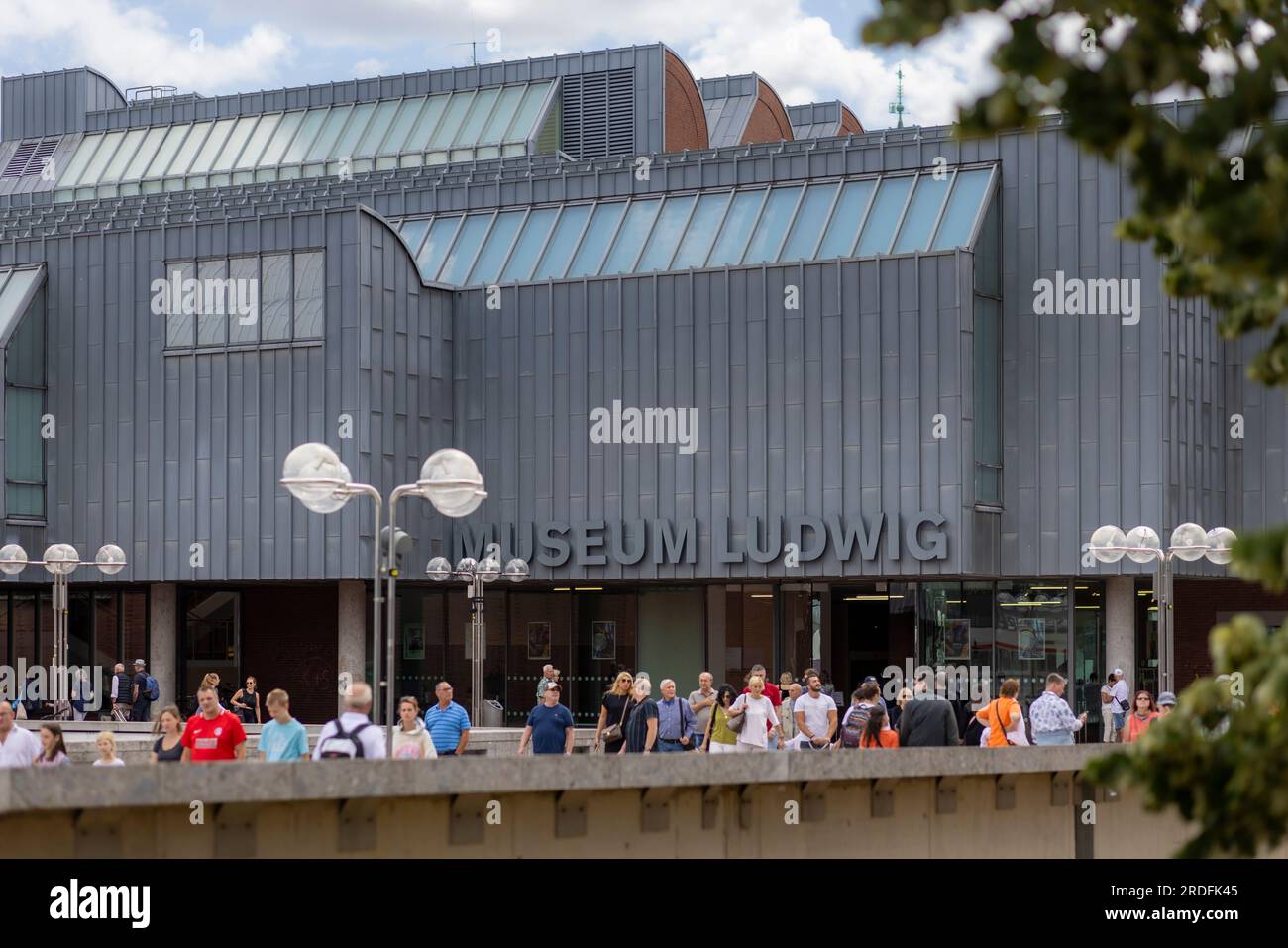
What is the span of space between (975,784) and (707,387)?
20.7 meters

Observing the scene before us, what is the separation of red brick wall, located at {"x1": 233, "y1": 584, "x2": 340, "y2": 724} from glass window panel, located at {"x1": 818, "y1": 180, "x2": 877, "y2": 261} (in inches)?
546

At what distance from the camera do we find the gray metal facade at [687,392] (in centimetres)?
3812

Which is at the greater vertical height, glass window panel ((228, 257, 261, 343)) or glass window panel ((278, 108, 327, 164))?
glass window panel ((278, 108, 327, 164))

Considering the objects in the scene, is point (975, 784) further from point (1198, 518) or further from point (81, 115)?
point (81, 115)

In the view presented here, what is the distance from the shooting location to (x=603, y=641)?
43.9 metres

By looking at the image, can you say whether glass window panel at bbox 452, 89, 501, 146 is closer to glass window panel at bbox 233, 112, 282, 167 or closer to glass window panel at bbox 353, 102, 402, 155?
glass window panel at bbox 353, 102, 402, 155

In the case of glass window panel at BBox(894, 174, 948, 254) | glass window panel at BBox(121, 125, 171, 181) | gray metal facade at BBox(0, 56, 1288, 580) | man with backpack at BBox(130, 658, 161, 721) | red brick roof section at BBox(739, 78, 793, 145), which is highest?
red brick roof section at BBox(739, 78, 793, 145)

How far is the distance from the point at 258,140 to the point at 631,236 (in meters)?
16.3

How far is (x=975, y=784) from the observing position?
19781mm

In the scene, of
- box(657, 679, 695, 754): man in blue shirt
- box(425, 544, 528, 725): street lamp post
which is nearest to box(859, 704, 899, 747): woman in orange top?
box(657, 679, 695, 754): man in blue shirt

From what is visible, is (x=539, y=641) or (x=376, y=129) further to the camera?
(x=376, y=129)

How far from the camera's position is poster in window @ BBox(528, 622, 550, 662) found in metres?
44.8

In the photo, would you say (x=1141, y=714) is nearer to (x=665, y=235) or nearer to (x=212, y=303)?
(x=665, y=235)

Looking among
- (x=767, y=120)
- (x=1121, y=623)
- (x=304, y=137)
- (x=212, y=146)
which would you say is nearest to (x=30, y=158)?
(x=212, y=146)
